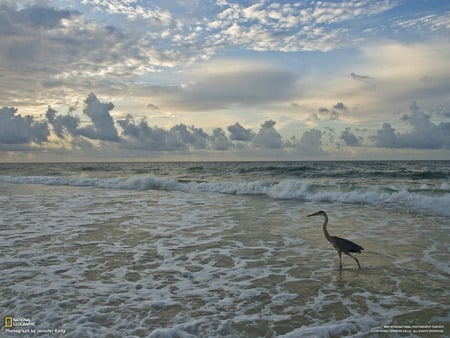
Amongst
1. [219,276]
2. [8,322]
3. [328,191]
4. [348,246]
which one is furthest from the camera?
[328,191]

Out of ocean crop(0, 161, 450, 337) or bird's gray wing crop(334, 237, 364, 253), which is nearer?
ocean crop(0, 161, 450, 337)

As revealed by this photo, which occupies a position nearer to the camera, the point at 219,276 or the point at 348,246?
the point at 219,276

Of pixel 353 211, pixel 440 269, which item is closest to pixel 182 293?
pixel 440 269

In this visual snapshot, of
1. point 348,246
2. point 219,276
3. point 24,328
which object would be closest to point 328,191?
point 348,246

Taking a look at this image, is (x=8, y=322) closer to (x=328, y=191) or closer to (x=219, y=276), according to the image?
(x=219, y=276)

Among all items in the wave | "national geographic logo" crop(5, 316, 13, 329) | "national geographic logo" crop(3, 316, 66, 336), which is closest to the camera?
"national geographic logo" crop(3, 316, 66, 336)

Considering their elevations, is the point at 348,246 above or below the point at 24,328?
above

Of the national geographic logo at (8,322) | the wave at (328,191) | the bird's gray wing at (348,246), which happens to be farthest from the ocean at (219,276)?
the wave at (328,191)

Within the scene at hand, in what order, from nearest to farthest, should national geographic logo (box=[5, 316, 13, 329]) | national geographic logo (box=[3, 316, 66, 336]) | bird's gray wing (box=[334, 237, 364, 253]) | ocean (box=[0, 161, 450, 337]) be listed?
national geographic logo (box=[3, 316, 66, 336])
national geographic logo (box=[5, 316, 13, 329])
ocean (box=[0, 161, 450, 337])
bird's gray wing (box=[334, 237, 364, 253])

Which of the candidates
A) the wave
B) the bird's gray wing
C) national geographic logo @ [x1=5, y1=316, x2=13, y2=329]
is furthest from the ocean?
the wave

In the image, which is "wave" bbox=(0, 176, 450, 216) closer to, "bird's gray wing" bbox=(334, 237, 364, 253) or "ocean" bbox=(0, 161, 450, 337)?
"ocean" bbox=(0, 161, 450, 337)

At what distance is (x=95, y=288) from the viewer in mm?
6277

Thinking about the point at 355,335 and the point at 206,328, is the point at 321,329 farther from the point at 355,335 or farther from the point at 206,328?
the point at 206,328

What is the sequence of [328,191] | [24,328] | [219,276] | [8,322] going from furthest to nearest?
[328,191] < [219,276] < [8,322] < [24,328]
